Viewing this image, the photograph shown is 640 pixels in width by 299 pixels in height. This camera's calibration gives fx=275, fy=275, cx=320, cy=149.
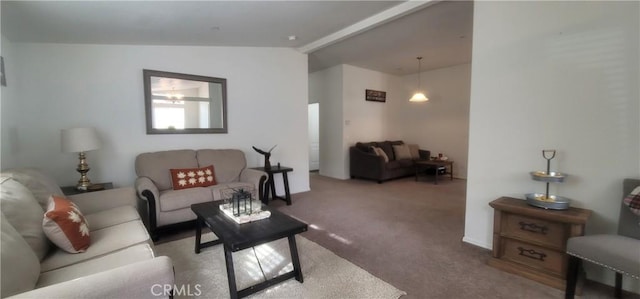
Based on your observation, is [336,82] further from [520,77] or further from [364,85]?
[520,77]

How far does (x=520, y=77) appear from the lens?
231 cm

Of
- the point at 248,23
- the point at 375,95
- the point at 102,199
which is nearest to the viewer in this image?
the point at 102,199

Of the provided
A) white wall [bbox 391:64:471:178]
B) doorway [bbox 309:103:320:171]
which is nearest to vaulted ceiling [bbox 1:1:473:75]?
white wall [bbox 391:64:471:178]

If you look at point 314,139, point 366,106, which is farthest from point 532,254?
point 314,139

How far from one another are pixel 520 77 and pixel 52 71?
4.64m

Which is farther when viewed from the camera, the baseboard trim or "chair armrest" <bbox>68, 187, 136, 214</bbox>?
the baseboard trim

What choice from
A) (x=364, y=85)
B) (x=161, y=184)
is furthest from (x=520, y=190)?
(x=364, y=85)

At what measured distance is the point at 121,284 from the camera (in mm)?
1091

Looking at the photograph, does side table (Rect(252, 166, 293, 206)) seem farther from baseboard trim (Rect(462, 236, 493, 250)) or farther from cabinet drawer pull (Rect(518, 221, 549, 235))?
cabinet drawer pull (Rect(518, 221, 549, 235))

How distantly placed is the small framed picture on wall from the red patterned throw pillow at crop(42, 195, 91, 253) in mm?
5644

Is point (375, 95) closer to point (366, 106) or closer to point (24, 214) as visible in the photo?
point (366, 106)

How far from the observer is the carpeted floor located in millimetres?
1952

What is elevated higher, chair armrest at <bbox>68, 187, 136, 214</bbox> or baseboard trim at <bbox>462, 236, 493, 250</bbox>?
chair armrest at <bbox>68, 187, 136, 214</bbox>

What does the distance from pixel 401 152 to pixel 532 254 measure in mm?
4262
